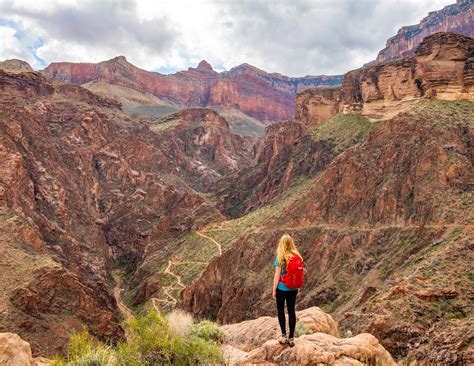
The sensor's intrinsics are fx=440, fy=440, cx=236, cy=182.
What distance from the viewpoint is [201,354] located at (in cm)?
1230

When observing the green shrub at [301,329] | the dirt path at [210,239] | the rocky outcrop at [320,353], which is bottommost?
the dirt path at [210,239]

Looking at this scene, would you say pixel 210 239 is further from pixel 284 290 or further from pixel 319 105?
pixel 284 290

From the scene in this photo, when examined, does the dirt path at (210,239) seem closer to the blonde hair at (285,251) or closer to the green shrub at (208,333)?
the green shrub at (208,333)

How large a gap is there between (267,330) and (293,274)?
726cm

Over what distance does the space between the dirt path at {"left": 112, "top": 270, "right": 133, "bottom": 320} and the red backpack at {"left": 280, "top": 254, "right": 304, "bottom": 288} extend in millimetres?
51735

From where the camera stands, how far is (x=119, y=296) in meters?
77.9

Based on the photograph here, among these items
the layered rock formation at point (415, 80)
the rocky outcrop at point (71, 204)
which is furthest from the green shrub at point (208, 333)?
the layered rock formation at point (415, 80)

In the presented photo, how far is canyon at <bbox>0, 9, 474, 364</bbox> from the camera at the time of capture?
29594 millimetres

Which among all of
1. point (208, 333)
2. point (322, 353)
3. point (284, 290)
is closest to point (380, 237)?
point (208, 333)

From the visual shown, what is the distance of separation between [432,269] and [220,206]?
269ft

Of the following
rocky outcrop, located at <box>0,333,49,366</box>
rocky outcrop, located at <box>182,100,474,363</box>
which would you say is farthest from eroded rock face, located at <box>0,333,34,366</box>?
rocky outcrop, located at <box>182,100,474,363</box>

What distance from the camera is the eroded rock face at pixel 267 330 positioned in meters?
17.7

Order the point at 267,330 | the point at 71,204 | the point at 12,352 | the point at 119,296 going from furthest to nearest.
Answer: the point at 71,204, the point at 119,296, the point at 267,330, the point at 12,352

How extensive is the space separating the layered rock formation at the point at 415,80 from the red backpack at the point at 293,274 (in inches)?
2561
